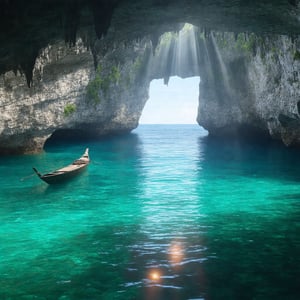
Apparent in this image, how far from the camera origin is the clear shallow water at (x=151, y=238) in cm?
957

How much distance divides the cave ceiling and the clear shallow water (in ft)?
27.6

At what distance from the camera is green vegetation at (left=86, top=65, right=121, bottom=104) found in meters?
48.3

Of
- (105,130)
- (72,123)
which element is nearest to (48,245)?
(72,123)

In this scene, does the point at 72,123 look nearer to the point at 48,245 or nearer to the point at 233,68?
the point at 233,68

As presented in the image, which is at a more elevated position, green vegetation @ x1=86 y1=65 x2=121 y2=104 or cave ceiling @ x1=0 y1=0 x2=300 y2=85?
cave ceiling @ x1=0 y1=0 x2=300 y2=85

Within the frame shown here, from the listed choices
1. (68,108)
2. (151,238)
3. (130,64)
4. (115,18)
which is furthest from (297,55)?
(130,64)

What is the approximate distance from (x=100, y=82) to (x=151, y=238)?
39.2m

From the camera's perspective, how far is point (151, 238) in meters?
13.4

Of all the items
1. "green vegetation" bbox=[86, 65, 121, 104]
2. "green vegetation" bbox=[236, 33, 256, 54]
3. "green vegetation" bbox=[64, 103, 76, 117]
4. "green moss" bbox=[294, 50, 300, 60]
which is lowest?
"green vegetation" bbox=[64, 103, 76, 117]

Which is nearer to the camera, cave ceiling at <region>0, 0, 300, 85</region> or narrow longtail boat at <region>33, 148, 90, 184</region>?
cave ceiling at <region>0, 0, 300, 85</region>

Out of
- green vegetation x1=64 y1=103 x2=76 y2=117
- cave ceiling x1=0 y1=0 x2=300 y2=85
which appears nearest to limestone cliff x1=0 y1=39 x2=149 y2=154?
green vegetation x1=64 y1=103 x2=76 y2=117

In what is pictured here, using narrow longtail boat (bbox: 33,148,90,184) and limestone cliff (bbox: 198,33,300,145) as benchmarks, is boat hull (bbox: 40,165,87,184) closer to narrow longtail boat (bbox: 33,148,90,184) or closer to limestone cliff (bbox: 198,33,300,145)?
narrow longtail boat (bbox: 33,148,90,184)

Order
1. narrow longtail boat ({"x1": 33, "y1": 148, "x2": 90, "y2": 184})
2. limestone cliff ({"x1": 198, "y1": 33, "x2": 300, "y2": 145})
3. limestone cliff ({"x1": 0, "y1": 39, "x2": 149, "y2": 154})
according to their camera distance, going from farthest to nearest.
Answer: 1. limestone cliff ({"x1": 198, "y1": 33, "x2": 300, "y2": 145})
2. limestone cliff ({"x1": 0, "y1": 39, "x2": 149, "y2": 154})
3. narrow longtail boat ({"x1": 33, "y1": 148, "x2": 90, "y2": 184})

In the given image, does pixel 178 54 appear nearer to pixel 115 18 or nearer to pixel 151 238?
pixel 115 18
